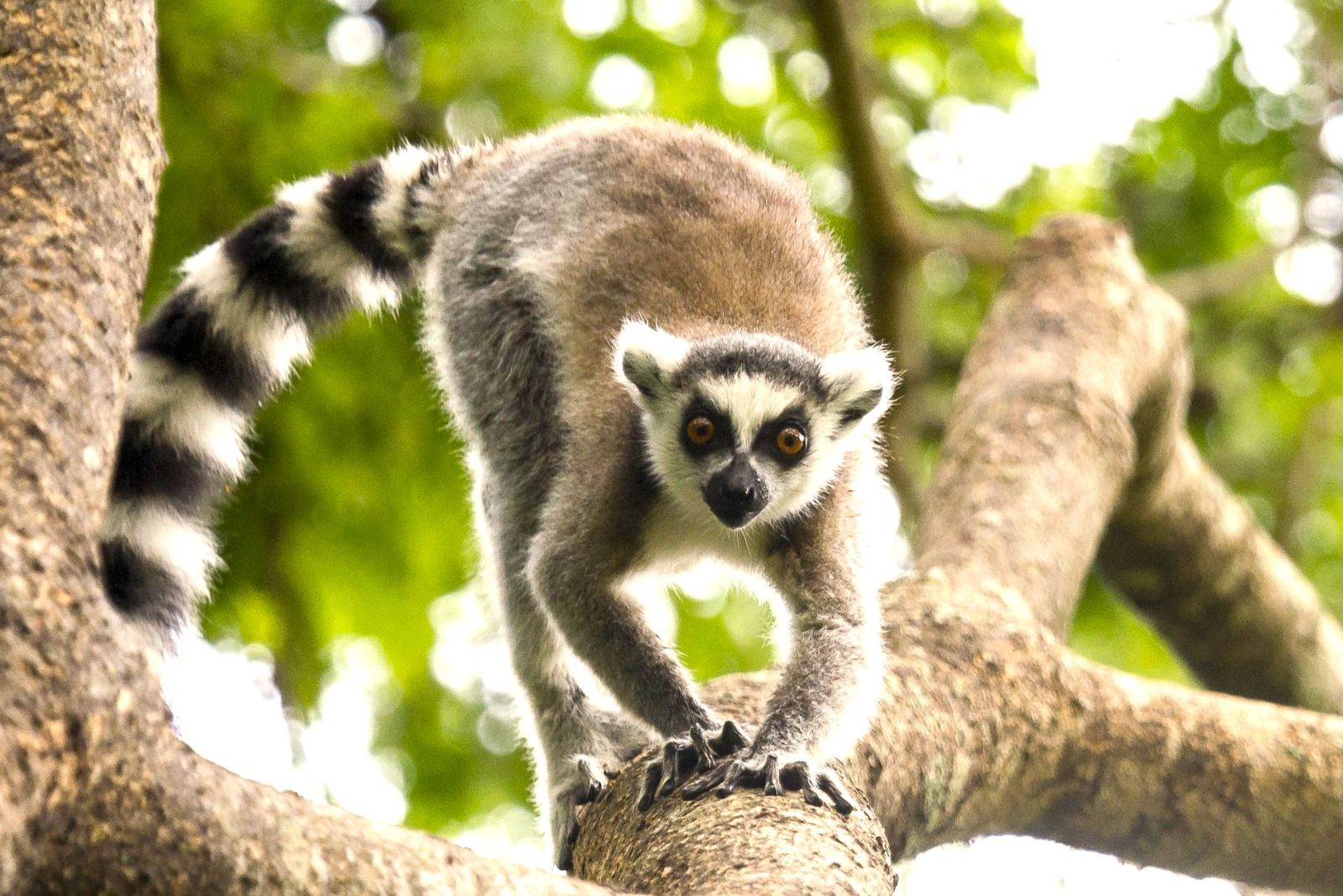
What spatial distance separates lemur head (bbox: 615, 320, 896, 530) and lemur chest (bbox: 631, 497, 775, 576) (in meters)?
0.05

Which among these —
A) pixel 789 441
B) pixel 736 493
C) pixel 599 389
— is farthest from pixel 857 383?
pixel 599 389

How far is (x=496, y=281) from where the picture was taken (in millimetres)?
5320

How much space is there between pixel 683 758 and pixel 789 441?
1.40 meters

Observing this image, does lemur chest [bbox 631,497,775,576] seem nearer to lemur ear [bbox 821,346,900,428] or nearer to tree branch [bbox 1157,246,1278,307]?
lemur ear [bbox 821,346,900,428]

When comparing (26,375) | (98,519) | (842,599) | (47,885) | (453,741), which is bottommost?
(453,741)

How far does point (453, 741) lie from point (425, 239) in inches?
126

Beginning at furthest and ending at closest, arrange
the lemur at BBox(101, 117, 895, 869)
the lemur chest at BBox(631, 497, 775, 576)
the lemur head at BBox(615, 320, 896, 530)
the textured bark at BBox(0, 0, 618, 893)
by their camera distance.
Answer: the lemur chest at BBox(631, 497, 775, 576) < the lemur head at BBox(615, 320, 896, 530) < the lemur at BBox(101, 117, 895, 869) < the textured bark at BBox(0, 0, 618, 893)

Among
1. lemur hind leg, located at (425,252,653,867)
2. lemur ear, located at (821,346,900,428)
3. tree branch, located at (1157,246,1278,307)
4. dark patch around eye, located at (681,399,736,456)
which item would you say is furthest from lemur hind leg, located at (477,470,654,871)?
tree branch, located at (1157,246,1278,307)

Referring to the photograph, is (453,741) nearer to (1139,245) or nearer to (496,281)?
(496,281)

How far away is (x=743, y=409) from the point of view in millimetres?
4664

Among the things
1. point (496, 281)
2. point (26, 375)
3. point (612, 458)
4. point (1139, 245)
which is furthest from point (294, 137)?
point (1139, 245)

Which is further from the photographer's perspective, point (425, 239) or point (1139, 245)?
point (1139, 245)

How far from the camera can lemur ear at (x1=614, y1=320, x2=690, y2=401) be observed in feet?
15.0

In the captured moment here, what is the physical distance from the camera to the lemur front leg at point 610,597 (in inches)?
169
